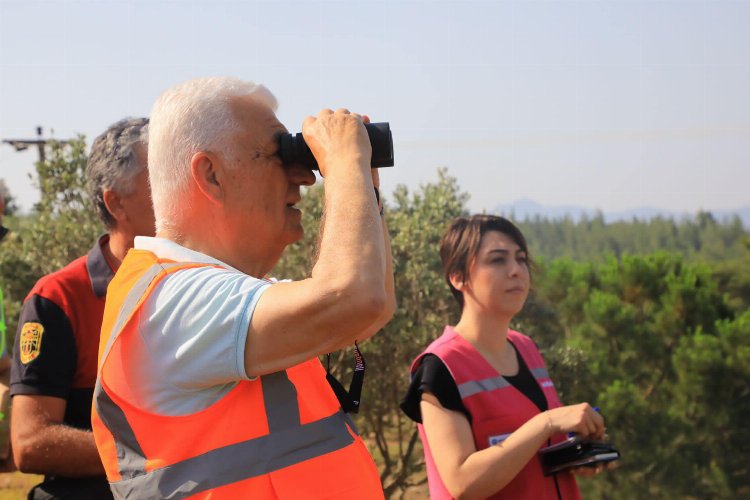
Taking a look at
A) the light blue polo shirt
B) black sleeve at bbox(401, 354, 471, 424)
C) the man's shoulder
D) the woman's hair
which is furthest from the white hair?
the woman's hair

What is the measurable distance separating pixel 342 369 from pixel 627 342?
508cm

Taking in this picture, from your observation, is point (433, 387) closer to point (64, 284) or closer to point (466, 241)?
point (466, 241)

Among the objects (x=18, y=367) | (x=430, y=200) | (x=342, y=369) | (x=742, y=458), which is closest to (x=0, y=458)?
(x=18, y=367)

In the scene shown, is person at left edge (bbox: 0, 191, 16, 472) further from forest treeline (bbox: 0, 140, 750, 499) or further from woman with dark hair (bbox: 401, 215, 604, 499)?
forest treeline (bbox: 0, 140, 750, 499)

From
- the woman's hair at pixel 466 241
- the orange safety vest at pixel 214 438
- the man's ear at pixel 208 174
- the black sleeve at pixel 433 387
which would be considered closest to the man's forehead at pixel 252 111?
the man's ear at pixel 208 174

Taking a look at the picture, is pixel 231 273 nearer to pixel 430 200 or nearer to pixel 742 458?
pixel 430 200

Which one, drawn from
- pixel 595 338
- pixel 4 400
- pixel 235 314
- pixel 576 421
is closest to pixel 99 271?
pixel 4 400

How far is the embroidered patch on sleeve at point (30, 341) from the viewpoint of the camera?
278 centimetres

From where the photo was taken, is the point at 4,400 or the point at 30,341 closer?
the point at 30,341

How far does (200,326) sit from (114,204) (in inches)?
58.7

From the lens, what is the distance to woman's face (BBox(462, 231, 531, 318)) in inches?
135

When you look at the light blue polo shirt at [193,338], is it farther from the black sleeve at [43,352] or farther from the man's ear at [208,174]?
the black sleeve at [43,352]

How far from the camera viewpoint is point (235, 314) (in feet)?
5.34

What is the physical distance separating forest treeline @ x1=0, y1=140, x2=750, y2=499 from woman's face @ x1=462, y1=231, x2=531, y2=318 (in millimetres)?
3233
